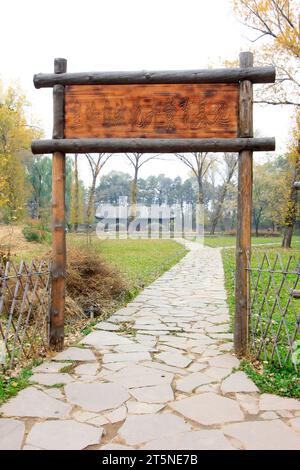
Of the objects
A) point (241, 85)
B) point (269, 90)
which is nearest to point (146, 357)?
point (241, 85)

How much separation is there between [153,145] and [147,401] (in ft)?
8.92

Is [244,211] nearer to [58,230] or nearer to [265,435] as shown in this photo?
[58,230]

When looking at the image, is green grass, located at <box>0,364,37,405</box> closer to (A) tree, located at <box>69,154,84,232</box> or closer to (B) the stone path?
(B) the stone path

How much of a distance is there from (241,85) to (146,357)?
3.27m

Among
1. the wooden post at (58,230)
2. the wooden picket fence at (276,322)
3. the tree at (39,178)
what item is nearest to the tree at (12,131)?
the tree at (39,178)

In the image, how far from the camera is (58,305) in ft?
16.2

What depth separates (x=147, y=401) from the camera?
345 cm

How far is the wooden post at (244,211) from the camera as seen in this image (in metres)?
4.63

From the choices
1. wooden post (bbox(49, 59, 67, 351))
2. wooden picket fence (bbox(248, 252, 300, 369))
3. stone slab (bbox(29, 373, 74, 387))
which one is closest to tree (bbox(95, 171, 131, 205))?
wooden picket fence (bbox(248, 252, 300, 369))

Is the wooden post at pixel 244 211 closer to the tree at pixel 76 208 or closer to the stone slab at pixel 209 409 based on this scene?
the stone slab at pixel 209 409

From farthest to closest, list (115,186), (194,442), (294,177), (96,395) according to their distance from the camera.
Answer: (115,186)
(294,177)
(96,395)
(194,442)

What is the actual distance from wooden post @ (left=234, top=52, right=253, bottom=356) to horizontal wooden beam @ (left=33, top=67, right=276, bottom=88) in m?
0.11

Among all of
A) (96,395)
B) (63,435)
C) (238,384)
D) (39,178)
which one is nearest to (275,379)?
(238,384)
